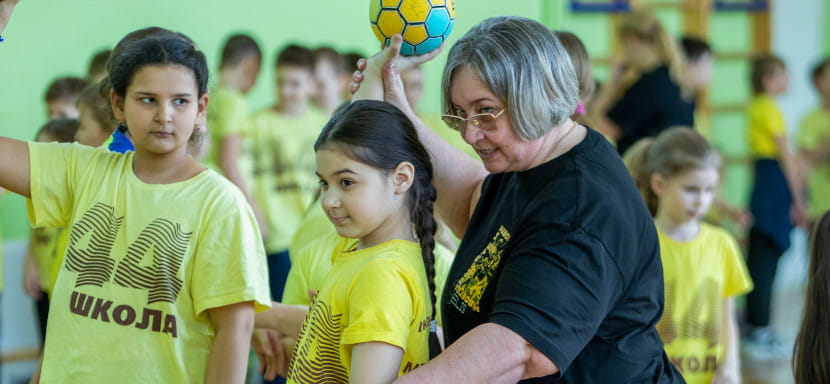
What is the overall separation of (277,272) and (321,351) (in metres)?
2.68

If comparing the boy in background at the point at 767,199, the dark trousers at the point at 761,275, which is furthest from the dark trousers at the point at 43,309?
the dark trousers at the point at 761,275

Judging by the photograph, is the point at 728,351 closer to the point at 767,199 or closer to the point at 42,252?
the point at 42,252

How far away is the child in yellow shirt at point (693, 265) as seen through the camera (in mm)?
3033

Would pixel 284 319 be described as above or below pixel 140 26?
below

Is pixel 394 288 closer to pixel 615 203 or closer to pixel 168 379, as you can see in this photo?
pixel 615 203

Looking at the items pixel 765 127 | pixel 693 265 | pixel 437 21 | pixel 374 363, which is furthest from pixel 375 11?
pixel 765 127

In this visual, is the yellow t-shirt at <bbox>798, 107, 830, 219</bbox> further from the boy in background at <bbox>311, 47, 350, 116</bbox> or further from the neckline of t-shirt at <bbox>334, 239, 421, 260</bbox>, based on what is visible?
the neckline of t-shirt at <bbox>334, 239, 421, 260</bbox>

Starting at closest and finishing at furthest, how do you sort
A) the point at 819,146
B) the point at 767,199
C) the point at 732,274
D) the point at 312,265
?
1. the point at 312,265
2. the point at 732,274
3. the point at 767,199
4. the point at 819,146

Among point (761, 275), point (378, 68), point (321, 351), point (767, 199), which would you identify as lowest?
point (761, 275)

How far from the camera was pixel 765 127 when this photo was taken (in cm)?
644

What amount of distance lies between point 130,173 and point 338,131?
2.02 ft

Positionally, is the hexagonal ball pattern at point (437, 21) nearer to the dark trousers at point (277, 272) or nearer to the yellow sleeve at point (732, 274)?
the yellow sleeve at point (732, 274)

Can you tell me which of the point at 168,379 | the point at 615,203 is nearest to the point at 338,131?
the point at 615,203

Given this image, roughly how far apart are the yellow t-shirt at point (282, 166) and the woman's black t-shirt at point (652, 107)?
75.2 inches
